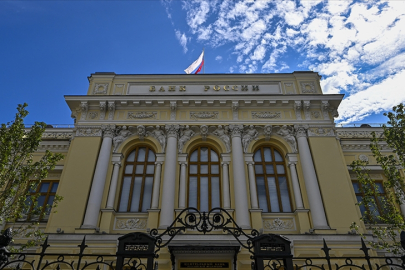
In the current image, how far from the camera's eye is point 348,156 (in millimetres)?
18250

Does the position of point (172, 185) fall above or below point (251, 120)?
below

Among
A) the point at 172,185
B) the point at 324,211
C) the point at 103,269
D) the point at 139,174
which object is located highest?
the point at 139,174

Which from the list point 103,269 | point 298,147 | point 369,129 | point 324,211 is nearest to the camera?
point 103,269

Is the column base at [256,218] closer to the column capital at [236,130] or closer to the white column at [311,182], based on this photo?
the white column at [311,182]

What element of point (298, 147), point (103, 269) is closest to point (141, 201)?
point (103, 269)

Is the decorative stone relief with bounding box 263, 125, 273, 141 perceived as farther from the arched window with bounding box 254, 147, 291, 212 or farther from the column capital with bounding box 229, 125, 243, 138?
the column capital with bounding box 229, 125, 243, 138

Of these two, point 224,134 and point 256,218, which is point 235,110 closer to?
point 224,134

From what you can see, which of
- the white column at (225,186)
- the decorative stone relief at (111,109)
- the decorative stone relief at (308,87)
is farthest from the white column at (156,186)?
the decorative stone relief at (308,87)

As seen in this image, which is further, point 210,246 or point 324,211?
point 324,211

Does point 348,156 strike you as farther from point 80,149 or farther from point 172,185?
point 80,149

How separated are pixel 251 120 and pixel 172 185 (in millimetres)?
5722

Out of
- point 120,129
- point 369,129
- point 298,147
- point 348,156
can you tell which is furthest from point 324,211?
point 120,129

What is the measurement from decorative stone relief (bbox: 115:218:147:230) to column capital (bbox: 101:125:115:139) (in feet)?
15.1

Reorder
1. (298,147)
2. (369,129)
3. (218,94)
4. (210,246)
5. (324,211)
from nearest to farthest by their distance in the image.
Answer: (210,246) < (324,211) < (298,147) < (218,94) < (369,129)
